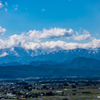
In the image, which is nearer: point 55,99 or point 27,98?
point 55,99

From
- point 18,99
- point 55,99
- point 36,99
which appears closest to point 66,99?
point 55,99

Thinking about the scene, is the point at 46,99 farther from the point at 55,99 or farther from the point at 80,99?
the point at 80,99

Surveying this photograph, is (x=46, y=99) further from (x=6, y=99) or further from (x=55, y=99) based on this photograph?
(x=6, y=99)

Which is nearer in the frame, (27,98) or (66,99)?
(66,99)

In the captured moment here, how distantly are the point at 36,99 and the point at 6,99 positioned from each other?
1861 cm

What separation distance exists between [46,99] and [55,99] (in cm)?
571

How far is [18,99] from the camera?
471ft

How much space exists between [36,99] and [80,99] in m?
26.0

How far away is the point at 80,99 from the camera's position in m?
135

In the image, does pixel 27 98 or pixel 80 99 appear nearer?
pixel 80 99

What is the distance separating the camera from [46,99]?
14000 centimetres

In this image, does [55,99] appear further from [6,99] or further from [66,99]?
[6,99]

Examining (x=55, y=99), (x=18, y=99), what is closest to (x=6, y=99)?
(x=18, y=99)

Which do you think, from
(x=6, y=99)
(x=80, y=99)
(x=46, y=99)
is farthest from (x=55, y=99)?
(x=6, y=99)
